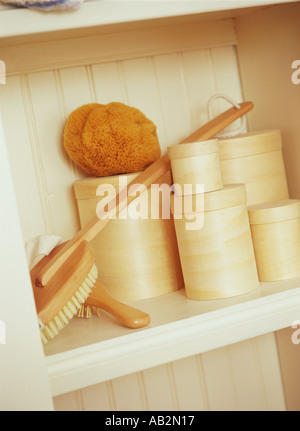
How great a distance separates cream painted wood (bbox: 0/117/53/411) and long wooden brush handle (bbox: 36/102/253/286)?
9cm

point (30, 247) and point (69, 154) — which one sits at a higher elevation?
point (69, 154)

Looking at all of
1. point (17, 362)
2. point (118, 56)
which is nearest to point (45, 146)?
point (118, 56)

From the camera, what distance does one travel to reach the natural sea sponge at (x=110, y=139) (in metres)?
0.77

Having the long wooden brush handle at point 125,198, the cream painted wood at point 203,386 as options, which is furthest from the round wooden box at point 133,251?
the cream painted wood at point 203,386

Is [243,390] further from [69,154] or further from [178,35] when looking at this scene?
[178,35]

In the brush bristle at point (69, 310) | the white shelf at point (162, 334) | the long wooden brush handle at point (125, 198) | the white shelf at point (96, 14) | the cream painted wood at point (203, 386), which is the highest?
the white shelf at point (96, 14)

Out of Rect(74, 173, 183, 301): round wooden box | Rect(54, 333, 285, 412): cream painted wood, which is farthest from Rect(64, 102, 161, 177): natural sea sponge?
Rect(54, 333, 285, 412): cream painted wood

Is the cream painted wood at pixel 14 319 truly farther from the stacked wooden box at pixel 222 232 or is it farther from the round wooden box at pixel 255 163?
the round wooden box at pixel 255 163

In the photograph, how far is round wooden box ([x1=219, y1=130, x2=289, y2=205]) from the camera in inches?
32.0

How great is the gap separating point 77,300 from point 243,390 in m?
0.46

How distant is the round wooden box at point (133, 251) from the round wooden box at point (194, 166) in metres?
0.06

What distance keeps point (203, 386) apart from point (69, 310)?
15.7 inches

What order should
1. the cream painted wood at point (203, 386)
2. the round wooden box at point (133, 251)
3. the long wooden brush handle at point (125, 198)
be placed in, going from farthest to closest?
the cream painted wood at point (203, 386)
the round wooden box at point (133, 251)
the long wooden brush handle at point (125, 198)
